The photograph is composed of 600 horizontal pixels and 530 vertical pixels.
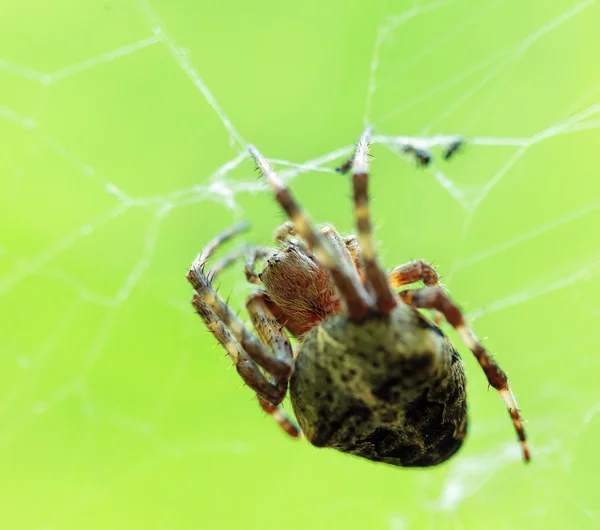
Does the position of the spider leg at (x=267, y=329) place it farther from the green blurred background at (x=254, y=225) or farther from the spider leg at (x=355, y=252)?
the green blurred background at (x=254, y=225)

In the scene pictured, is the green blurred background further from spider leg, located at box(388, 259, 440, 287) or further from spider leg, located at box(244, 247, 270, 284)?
spider leg, located at box(388, 259, 440, 287)

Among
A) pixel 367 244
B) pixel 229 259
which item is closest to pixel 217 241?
pixel 229 259

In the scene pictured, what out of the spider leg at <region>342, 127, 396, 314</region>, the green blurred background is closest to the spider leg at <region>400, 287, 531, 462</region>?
the spider leg at <region>342, 127, 396, 314</region>

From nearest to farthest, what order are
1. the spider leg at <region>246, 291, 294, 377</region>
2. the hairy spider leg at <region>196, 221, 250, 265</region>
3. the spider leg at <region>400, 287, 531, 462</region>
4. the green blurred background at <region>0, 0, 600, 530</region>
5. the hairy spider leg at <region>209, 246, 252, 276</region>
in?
the spider leg at <region>400, 287, 531, 462</region> < the spider leg at <region>246, 291, 294, 377</region> < the hairy spider leg at <region>196, 221, 250, 265</region> < the hairy spider leg at <region>209, 246, 252, 276</region> < the green blurred background at <region>0, 0, 600, 530</region>

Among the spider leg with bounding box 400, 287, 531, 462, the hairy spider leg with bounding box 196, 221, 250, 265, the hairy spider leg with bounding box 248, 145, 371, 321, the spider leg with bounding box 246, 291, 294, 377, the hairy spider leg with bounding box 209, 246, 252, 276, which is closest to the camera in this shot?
the hairy spider leg with bounding box 248, 145, 371, 321

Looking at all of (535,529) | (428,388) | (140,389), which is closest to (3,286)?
(140,389)

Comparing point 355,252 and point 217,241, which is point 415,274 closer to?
point 355,252

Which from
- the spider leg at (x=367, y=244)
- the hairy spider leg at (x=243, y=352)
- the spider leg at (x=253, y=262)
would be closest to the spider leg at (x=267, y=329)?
the hairy spider leg at (x=243, y=352)
